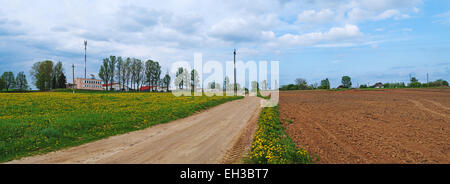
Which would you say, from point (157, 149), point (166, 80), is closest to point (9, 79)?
point (166, 80)

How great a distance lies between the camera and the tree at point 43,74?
293 ft

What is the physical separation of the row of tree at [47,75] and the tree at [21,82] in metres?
18.3

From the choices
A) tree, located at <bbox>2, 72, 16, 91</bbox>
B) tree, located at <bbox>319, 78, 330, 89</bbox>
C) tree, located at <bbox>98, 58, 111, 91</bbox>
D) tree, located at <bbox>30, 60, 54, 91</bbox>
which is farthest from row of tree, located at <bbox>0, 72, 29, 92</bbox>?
tree, located at <bbox>319, 78, 330, 89</bbox>

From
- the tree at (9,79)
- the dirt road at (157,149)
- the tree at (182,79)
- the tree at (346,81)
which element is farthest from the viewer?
the tree at (346,81)

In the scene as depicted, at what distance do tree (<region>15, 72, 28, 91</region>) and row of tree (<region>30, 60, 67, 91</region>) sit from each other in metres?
18.3

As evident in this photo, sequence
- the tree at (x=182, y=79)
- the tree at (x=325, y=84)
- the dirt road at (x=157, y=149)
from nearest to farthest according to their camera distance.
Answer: the dirt road at (x=157, y=149) → the tree at (x=182, y=79) → the tree at (x=325, y=84)

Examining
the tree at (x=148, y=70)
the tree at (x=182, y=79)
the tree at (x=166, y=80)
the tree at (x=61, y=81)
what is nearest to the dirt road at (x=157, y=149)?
the tree at (x=182, y=79)

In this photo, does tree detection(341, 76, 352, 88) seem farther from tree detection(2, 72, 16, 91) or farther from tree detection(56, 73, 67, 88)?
tree detection(2, 72, 16, 91)

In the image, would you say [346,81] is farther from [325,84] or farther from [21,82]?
[21,82]

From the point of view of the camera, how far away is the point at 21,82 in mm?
106188

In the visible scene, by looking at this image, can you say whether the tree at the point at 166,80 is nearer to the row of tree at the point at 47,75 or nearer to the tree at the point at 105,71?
the tree at the point at 105,71

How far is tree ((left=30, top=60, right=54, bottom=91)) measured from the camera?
293 ft
